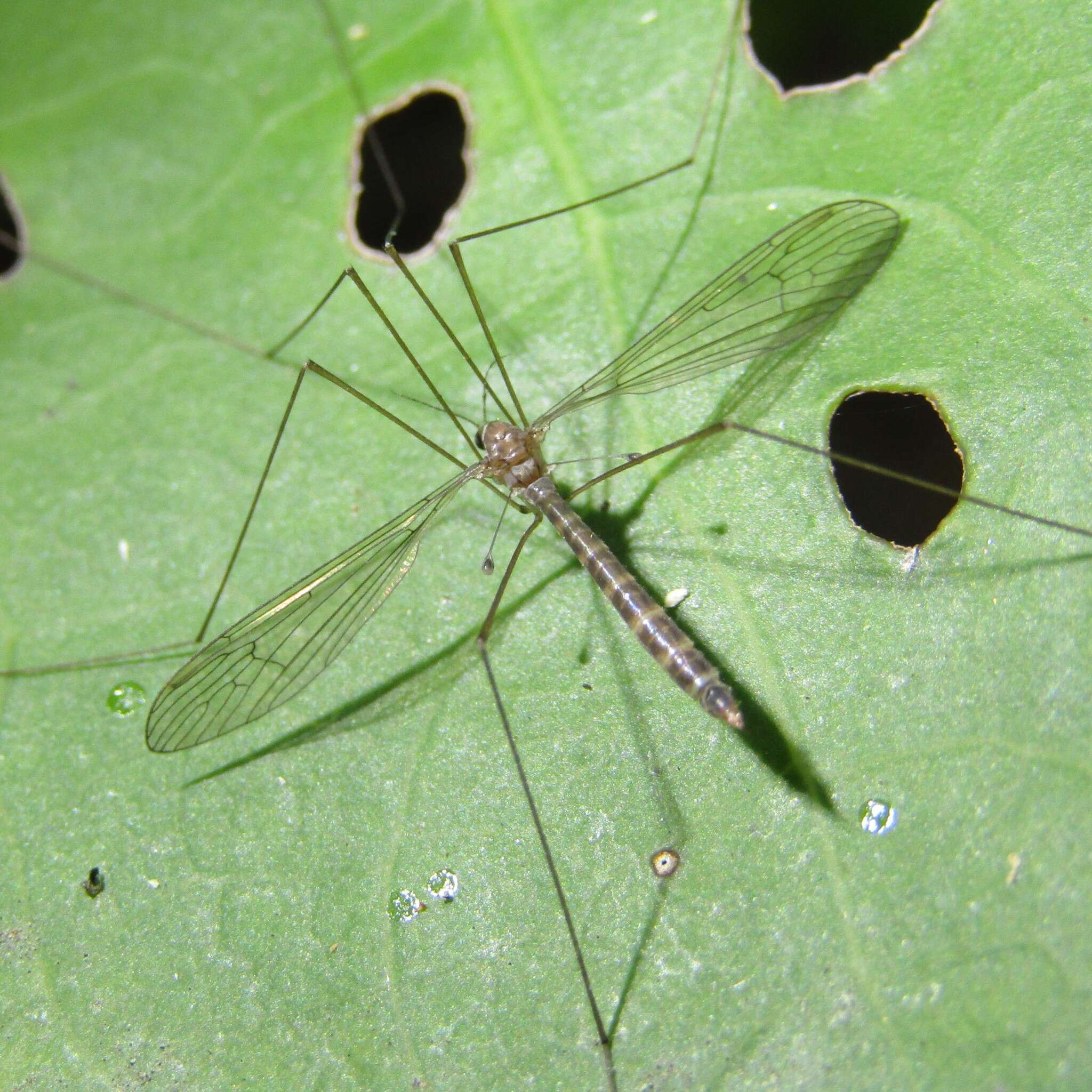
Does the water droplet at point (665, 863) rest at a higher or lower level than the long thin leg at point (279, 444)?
lower

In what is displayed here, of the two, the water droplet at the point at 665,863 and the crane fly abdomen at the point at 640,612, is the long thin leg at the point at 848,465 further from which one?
the water droplet at the point at 665,863

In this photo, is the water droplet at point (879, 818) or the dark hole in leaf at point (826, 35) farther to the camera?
the dark hole in leaf at point (826, 35)

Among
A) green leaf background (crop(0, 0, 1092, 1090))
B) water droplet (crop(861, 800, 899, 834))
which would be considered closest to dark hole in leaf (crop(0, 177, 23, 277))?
green leaf background (crop(0, 0, 1092, 1090))

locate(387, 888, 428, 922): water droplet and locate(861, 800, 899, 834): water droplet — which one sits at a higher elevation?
locate(387, 888, 428, 922): water droplet

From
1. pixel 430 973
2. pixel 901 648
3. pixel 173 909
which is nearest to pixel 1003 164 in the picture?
pixel 901 648

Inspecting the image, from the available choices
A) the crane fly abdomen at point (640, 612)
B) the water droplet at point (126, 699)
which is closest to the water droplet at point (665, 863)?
the crane fly abdomen at point (640, 612)

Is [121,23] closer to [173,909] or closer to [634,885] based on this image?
[173,909]

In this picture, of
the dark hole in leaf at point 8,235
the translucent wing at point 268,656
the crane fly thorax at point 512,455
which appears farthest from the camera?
the dark hole in leaf at point 8,235

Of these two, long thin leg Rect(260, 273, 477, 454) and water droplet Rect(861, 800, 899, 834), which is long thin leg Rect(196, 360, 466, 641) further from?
water droplet Rect(861, 800, 899, 834)
